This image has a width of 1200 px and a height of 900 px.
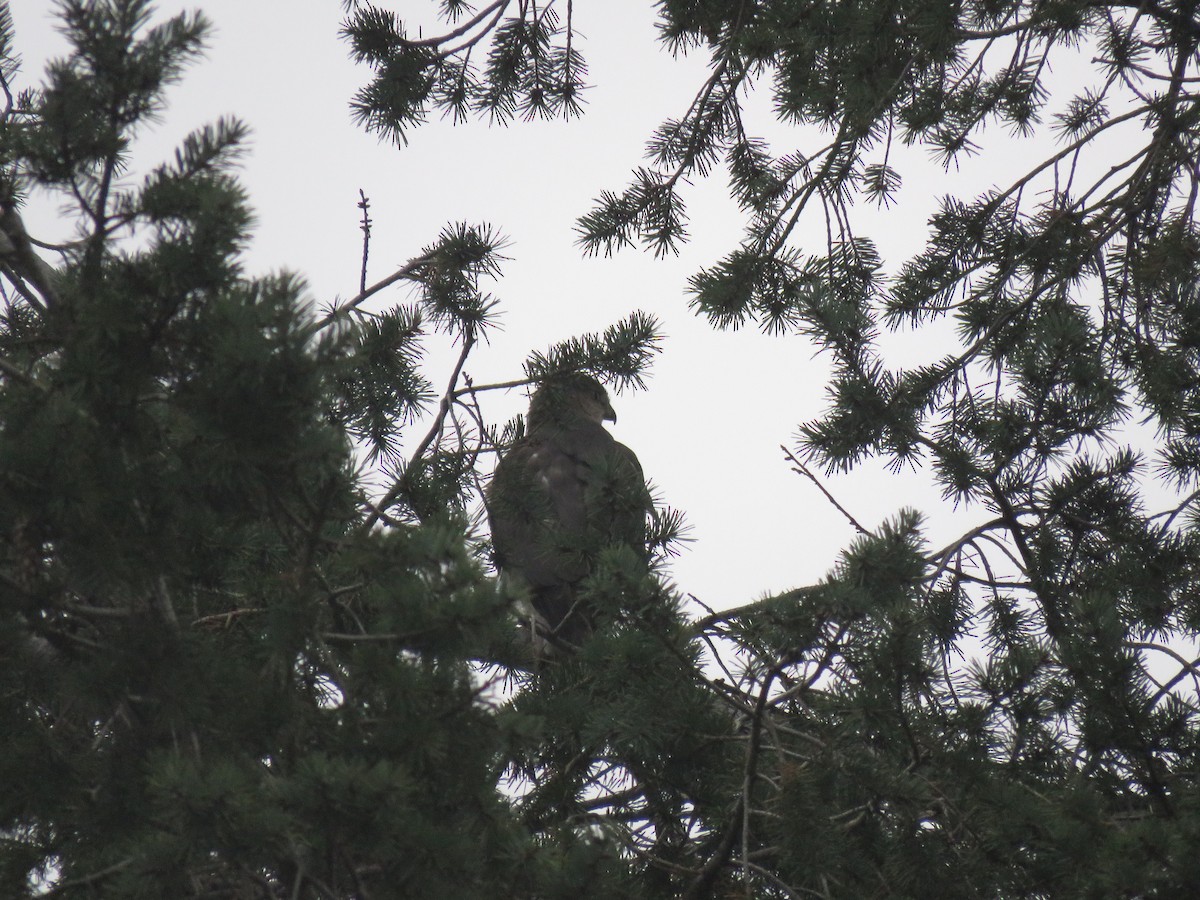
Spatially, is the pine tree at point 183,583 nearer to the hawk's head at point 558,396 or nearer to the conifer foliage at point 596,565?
the conifer foliage at point 596,565

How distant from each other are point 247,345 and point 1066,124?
4.07 meters

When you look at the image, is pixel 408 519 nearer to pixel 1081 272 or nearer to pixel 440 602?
pixel 440 602

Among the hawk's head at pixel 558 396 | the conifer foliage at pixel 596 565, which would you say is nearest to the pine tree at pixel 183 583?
the conifer foliage at pixel 596 565

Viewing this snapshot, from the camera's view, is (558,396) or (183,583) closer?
(183,583)

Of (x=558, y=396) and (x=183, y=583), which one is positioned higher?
(x=558, y=396)

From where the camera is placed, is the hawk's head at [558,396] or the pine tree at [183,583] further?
the hawk's head at [558,396]

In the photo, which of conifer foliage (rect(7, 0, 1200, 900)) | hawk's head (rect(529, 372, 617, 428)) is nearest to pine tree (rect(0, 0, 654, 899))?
conifer foliage (rect(7, 0, 1200, 900))

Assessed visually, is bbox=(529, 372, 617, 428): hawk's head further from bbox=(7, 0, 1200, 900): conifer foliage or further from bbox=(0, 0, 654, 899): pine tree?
bbox=(0, 0, 654, 899): pine tree

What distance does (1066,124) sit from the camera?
15.2ft

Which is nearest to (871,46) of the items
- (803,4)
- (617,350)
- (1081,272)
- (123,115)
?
(803,4)

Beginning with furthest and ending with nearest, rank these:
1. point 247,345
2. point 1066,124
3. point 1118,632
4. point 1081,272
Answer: point 1066,124 < point 1081,272 < point 1118,632 < point 247,345

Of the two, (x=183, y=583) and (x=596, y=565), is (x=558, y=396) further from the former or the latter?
(x=183, y=583)

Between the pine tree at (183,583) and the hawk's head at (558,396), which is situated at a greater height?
the hawk's head at (558,396)

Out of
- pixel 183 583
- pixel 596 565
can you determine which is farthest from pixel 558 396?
pixel 183 583
